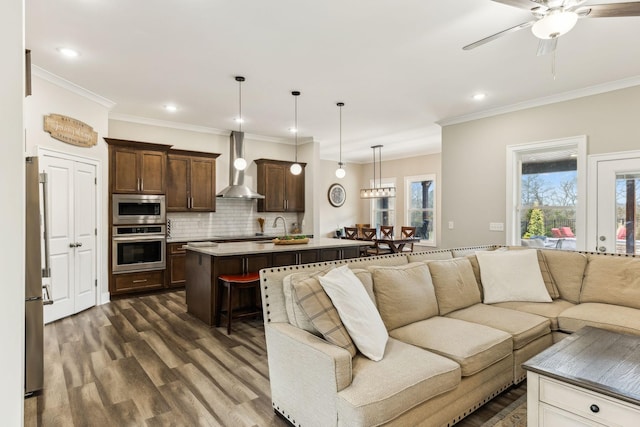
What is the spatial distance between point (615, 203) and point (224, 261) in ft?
Answer: 15.4

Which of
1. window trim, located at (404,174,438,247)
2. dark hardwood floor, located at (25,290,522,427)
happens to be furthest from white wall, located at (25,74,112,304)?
window trim, located at (404,174,438,247)

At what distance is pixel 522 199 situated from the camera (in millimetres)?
5059

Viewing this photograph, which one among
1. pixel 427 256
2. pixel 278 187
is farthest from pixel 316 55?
pixel 278 187

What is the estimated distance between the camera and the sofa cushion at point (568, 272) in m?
3.33

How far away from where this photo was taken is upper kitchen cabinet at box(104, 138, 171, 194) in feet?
17.1

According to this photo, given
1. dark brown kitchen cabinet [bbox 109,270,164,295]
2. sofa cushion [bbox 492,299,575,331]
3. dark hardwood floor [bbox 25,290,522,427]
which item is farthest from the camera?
dark brown kitchen cabinet [bbox 109,270,164,295]

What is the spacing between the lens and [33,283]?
8.21ft

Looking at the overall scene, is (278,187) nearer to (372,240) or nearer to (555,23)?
(372,240)

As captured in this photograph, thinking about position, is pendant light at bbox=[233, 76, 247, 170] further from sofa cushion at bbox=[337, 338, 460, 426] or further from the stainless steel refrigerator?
sofa cushion at bbox=[337, 338, 460, 426]

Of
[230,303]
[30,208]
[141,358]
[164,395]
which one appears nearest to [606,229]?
[230,303]

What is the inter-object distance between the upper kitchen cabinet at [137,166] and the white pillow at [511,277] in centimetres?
484

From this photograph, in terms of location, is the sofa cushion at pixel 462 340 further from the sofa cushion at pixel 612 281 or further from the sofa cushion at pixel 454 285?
the sofa cushion at pixel 612 281

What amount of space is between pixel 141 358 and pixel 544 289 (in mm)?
3799

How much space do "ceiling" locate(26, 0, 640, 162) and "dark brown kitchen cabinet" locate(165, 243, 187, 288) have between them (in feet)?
7.23
